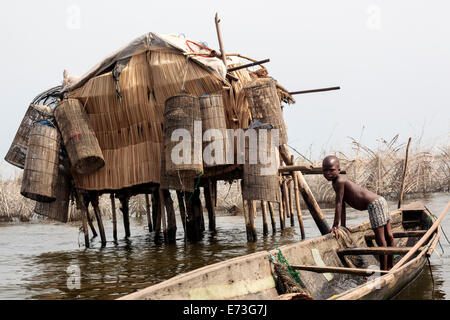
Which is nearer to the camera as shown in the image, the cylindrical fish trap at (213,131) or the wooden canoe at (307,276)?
the wooden canoe at (307,276)

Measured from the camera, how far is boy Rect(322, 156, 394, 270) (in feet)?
21.3

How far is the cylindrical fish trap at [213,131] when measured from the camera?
32.4 ft

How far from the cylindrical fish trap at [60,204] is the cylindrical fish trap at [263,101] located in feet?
15.1

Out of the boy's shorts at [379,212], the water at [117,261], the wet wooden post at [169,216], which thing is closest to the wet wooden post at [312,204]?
the water at [117,261]

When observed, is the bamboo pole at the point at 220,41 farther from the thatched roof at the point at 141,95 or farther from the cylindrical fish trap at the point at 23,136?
the cylindrical fish trap at the point at 23,136

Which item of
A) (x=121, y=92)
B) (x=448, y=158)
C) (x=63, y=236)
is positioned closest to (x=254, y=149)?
(x=121, y=92)

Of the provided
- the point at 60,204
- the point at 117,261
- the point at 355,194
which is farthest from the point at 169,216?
the point at 355,194

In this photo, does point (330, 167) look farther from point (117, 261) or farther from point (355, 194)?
point (117, 261)

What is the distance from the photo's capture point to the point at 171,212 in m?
11.5

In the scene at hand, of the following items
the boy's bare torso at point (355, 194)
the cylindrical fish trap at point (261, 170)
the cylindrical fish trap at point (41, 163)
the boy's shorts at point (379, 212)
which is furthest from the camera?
the cylindrical fish trap at point (41, 163)

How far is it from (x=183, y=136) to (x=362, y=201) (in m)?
4.11

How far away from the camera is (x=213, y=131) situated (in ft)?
32.3

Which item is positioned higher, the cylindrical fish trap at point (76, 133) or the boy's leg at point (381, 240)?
the cylindrical fish trap at point (76, 133)

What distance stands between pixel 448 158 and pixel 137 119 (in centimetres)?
1549
